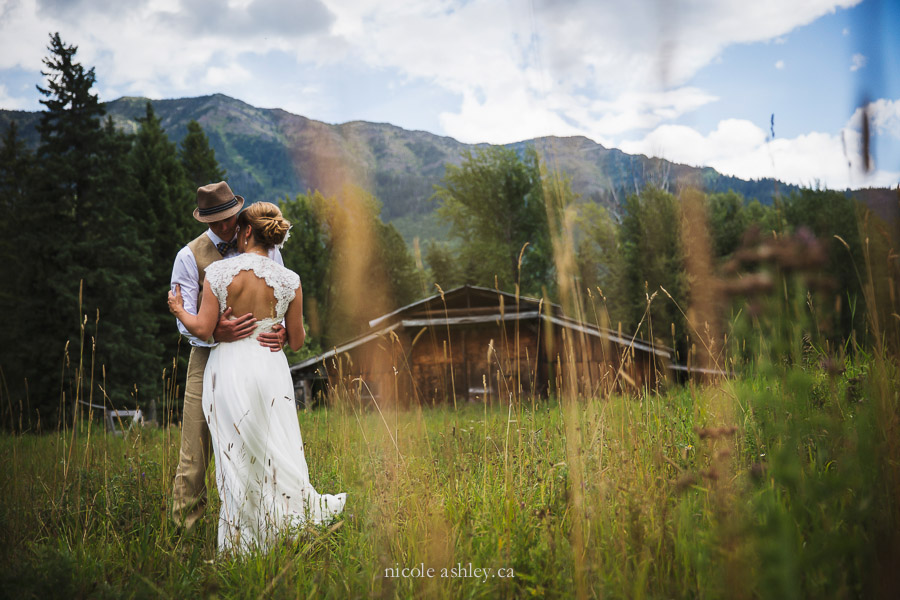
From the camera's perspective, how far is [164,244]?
27125 mm

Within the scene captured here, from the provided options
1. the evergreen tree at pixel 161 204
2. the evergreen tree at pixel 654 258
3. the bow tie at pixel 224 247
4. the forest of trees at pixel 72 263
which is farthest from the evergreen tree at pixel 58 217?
the evergreen tree at pixel 654 258

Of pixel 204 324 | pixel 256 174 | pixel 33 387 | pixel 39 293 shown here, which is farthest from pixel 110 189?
pixel 256 174

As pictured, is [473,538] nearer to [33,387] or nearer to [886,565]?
[886,565]

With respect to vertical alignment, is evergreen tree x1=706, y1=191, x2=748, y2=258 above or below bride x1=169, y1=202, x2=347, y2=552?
above

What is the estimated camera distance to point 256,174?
164875mm

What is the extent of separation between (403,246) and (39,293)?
85.6 ft

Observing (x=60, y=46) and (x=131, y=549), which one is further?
(x=60, y=46)

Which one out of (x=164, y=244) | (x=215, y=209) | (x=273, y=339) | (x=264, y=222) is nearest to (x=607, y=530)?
(x=273, y=339)

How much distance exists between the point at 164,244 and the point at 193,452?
88.8 ft

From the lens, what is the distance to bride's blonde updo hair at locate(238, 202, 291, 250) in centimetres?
340

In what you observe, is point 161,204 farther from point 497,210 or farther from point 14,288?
point 497,210

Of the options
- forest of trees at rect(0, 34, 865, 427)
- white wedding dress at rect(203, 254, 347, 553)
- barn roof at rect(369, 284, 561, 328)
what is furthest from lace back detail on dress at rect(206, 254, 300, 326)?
barn roof at rect(369, 284, 561, 328)

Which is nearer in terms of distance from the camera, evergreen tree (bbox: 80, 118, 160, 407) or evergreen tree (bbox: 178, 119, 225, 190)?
evergreen tree (bbox: 80, 118, 160, 407)

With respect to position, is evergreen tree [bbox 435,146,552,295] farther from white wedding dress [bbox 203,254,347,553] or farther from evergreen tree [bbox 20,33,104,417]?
white wedding dress [bbox 203,254,347,553]
